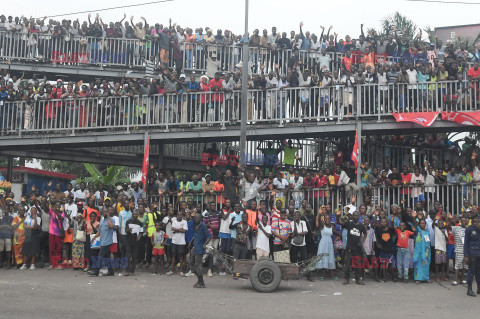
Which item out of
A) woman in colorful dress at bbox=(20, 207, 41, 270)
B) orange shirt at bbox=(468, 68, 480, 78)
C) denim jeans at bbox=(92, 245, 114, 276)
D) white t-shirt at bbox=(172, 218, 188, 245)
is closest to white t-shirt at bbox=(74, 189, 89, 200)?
woman in colorful dress at bbox=(20, 207, 41, 270)

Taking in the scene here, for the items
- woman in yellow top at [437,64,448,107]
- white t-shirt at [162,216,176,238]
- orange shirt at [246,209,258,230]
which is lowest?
white t-shirt at [162,216,176,238]

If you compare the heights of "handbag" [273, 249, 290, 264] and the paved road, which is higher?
"handbag" [273, 249, 290, 264]

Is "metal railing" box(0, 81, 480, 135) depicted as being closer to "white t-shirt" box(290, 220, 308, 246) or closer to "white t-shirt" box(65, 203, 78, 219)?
"white t-shirt" box(65, 203, 78, 219)

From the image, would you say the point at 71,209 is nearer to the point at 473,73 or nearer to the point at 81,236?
the point at 81,236

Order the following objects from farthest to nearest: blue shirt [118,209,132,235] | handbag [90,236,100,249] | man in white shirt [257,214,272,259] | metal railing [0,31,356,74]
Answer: metal railing [0,31,356,74] → blue shirt [118,209,132,235] → handbag [90,236,100,249] → man in white shirt [257,214,272,259]

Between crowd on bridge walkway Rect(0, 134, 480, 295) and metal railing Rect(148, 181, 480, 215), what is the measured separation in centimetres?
3

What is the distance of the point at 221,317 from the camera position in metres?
9.63

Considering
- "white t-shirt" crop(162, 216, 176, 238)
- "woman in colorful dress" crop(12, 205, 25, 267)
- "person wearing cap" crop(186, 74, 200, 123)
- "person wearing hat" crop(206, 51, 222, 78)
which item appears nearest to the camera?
"white t-shirt" crop(162, 216, 176, 238)

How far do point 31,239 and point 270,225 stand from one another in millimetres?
6005

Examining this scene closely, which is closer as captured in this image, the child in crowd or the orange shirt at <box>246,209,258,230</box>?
the orange shirt at <box>246,209,258,230</box>

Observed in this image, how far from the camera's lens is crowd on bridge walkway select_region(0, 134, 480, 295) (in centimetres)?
→ 1380

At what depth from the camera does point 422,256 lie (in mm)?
13719

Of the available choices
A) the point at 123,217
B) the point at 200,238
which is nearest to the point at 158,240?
the point at 123,217

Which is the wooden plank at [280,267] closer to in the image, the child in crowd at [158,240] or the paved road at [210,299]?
the paved road at [210,299]
